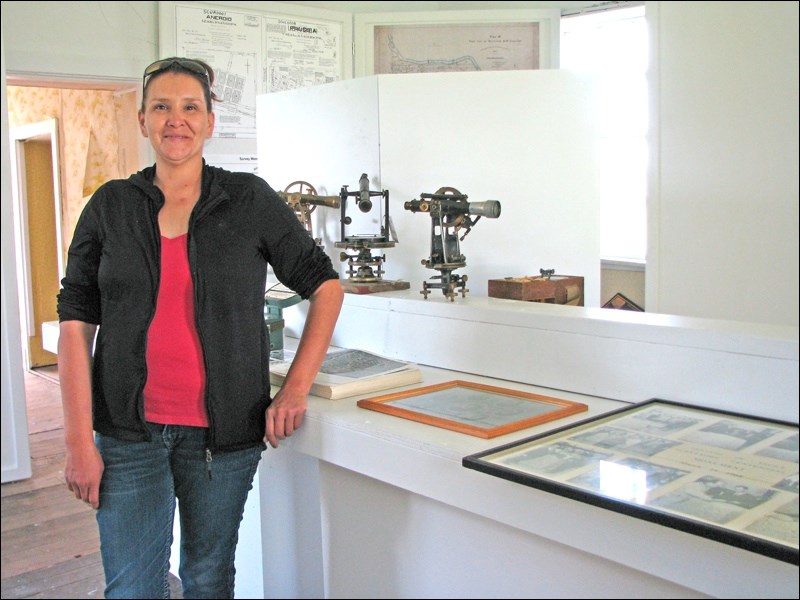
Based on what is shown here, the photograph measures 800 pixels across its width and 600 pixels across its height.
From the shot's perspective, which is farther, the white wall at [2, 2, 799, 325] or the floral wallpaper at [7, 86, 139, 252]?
the floral wallpaper at [7, 86, 139, 252]

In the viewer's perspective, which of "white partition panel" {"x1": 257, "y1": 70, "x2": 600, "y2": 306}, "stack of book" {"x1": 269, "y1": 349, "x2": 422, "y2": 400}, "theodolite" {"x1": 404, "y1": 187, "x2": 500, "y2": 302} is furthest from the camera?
"white partition panel" {"x1": 257, "y1": 70, "x2": 600, "y2": 306}

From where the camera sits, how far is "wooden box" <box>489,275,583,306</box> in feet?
5.91

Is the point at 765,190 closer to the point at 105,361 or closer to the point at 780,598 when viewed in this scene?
the point at 780,598

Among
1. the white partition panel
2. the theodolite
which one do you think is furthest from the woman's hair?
the white partition panel

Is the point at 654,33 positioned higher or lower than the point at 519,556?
higher

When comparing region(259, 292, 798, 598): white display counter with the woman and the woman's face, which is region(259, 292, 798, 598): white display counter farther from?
the woman's face

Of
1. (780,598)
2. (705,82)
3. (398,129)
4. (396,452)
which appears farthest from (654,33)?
(398,129)

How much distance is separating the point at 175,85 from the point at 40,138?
0.70 feet

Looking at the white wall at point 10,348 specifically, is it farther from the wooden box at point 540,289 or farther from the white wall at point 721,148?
the wooden box at point 540,289

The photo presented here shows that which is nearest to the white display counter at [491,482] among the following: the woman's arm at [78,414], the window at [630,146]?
the window at [630,146]

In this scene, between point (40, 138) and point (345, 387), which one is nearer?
point (40, 138)

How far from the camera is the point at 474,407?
1342mm

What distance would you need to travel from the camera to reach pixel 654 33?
1.92ft

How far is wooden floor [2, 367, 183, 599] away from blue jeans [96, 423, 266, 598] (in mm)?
160
